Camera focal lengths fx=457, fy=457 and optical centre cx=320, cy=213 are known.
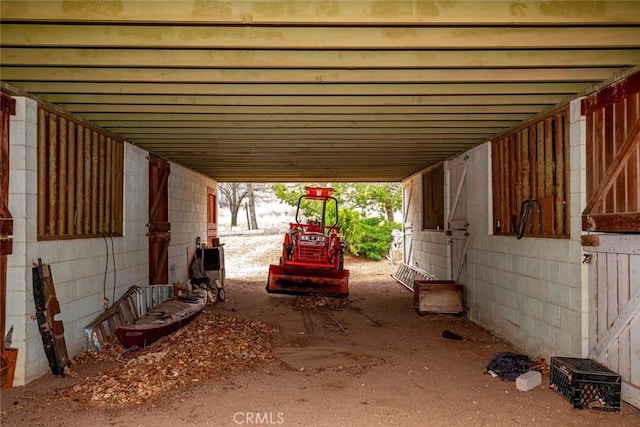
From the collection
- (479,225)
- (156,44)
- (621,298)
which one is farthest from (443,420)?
(479,225)

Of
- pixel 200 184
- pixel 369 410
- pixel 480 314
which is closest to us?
pixel 369 410

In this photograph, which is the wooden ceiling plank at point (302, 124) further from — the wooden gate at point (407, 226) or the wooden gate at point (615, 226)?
the wooden gate at point (407, 226)

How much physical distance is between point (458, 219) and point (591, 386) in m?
5.13

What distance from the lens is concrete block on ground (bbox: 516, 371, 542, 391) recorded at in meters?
4.51

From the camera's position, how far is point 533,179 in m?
5.90

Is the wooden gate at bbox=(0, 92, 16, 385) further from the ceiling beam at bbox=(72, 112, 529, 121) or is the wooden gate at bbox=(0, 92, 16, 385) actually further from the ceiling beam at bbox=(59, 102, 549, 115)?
the ceiling beam at bbox=(72, 112, 529, 121)

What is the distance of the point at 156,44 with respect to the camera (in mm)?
3648

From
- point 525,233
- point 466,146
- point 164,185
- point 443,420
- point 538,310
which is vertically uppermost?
point 466,146

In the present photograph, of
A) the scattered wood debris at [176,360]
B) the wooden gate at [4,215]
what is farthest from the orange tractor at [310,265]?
the wooden gate at [4,215]

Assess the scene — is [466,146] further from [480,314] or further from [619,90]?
[619,90]

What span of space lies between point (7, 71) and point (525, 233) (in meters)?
6.13

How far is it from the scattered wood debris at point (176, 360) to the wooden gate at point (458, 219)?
12.8ft

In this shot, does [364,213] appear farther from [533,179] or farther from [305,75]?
[305,75]

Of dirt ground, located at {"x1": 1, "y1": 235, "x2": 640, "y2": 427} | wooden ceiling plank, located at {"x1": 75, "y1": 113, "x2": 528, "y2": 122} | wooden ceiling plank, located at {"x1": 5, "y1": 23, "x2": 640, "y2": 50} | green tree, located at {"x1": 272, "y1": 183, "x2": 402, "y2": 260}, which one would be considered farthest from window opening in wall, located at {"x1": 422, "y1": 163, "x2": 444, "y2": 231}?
green tree, located at {"x1": 272, "y1": 183, "x2": 402, "y2": 260}
